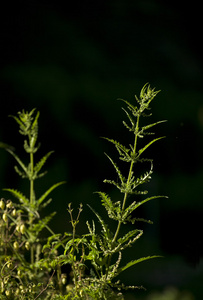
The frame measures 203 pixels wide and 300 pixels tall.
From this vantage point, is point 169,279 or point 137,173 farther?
point 169,279

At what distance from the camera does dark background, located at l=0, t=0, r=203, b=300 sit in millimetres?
3082

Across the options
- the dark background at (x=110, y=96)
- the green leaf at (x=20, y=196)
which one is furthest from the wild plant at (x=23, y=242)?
the dark background at (x=110, y=96)

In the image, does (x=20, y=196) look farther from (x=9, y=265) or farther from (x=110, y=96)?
(x=110, y=96)

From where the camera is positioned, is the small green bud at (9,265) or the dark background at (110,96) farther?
the dark background at (110,96)

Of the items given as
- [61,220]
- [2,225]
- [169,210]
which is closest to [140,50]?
→ [169,210]

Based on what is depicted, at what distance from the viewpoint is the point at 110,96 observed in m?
3.23

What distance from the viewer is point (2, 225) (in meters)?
0.85

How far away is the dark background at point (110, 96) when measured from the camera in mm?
3082

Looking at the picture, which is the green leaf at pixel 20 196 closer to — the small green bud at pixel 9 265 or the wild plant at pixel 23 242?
the wild plant at pixel 23 242

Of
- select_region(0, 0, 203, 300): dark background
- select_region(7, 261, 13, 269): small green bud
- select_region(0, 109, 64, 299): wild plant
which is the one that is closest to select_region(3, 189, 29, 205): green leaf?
select_region(0, 109, 64, 299): wild plant

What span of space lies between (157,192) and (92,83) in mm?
787

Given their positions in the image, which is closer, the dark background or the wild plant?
the wild plant

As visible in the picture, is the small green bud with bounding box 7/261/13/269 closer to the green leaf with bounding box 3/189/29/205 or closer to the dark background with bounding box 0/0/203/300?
the green leaf with bounding box 3/189/29/205

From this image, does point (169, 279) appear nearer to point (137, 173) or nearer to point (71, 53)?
point (137, 173)
